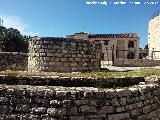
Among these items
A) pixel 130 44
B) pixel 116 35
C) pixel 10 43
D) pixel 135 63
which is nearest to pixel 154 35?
pixel 130 44

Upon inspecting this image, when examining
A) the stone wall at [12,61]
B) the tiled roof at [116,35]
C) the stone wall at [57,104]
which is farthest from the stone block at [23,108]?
the tiled roof at [116,35]

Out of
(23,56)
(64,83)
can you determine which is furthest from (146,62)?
(64,83)

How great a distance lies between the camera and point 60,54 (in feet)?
40.0

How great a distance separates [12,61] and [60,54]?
6060 mm

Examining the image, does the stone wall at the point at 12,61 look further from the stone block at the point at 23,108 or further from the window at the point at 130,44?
the window at the point at 130,44

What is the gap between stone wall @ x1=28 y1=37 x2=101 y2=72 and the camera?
12195 mm

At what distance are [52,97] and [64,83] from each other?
67.1 inches

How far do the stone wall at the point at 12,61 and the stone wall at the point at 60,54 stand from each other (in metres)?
4.79

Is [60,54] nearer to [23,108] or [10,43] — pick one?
[23,108]

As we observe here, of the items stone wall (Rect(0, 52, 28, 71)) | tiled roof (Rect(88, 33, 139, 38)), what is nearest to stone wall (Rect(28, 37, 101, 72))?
stone wall (Rect(0, 52, 28, 71))

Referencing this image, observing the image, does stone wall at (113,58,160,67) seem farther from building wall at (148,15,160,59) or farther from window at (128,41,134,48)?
window at (128,41,134,48)

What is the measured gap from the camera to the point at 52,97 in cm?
680

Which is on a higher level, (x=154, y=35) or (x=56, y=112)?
(x=154, y=35)

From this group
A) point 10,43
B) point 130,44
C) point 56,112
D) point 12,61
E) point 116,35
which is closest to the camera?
point 56,112
